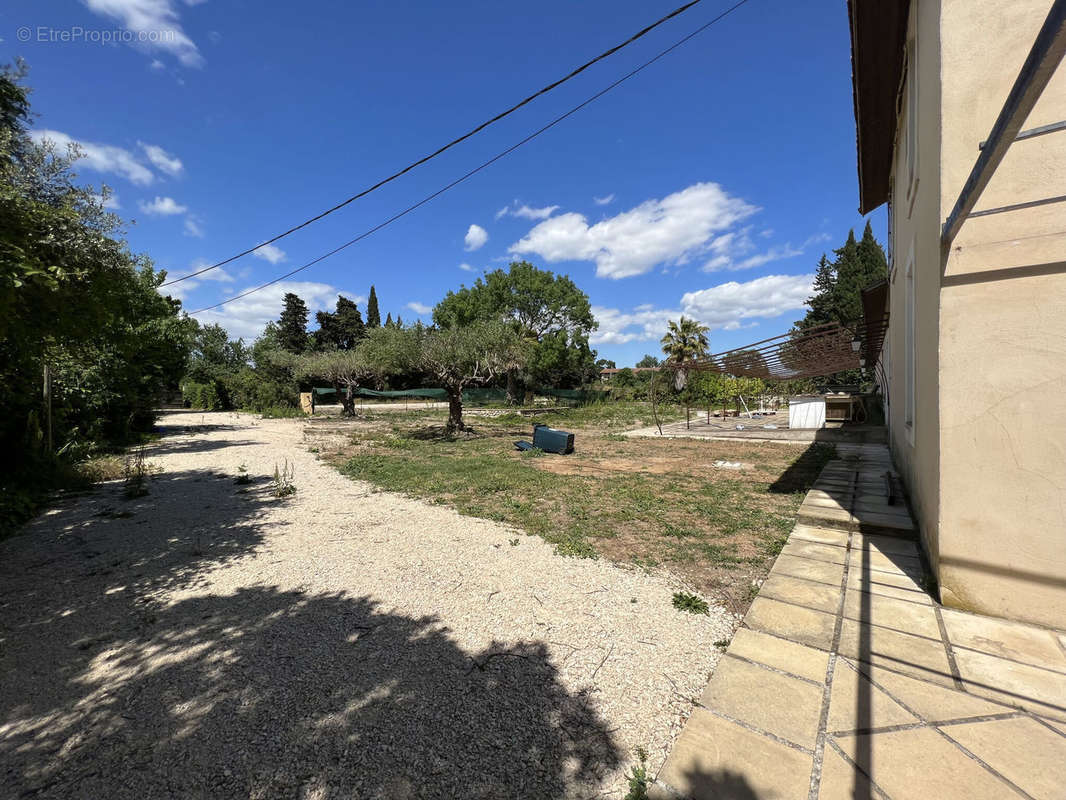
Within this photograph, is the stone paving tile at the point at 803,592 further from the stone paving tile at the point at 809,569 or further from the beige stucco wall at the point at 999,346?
the beige stucco wall at the point at 999,346

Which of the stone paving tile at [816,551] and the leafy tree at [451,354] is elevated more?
the leafy tree at [451,354]

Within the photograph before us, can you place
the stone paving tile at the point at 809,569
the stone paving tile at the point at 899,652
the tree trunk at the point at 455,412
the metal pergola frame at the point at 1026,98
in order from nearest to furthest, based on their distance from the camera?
the metal pergola frame at the point at 1026,98 → the stone paving tile at the point at 899,652 → the stone paving tile at the point at 809,569 → the tree trunk at the point at 455,412

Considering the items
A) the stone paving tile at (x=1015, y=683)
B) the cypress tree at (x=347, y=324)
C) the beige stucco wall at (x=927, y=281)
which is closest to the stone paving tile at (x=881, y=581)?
the beige stucco wall at (x=927, y=281)

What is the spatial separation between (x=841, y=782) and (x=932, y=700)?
2.68 ft

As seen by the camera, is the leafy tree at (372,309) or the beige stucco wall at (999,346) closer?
the beige stucco wall at (999,346)

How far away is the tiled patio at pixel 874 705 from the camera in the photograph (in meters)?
1.57

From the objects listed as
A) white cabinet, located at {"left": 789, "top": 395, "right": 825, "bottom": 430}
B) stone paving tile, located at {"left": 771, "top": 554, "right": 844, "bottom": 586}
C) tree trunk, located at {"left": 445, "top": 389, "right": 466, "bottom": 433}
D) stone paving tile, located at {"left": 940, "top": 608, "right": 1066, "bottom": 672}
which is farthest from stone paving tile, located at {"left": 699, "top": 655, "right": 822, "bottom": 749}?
white cabinet, located at {"left": 789, "top": 395, "right": 825, "bottom": 430}

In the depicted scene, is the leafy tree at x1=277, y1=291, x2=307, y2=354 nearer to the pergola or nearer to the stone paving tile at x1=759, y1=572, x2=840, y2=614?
the pergola

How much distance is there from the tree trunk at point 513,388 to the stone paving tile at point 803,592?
85.6 feet

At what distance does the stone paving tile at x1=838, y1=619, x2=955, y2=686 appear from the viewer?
214 centimetres

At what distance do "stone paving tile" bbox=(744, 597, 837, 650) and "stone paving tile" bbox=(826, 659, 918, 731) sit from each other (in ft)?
1.03

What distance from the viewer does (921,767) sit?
1599mm

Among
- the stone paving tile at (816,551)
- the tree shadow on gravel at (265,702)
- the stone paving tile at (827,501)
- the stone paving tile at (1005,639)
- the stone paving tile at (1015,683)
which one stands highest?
the stone paving tile at (827,501)

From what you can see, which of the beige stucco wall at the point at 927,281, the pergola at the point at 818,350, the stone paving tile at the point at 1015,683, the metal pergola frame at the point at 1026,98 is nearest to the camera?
the metal pergola frame at the point at 1026,98
